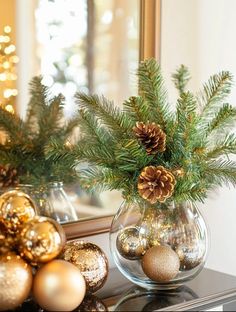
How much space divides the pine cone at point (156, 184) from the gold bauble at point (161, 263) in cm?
10

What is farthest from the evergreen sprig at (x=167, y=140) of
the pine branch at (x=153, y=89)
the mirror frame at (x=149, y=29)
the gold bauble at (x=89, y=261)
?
the mirror frame at (x=149, y=29)

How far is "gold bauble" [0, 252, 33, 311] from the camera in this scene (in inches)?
31.7

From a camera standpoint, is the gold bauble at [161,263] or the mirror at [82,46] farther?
the mirror at [82,46]

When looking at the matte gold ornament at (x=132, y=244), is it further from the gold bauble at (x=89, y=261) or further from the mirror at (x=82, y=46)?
the mirror at (x=82, y=46)

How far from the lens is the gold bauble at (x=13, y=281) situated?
2.64ft

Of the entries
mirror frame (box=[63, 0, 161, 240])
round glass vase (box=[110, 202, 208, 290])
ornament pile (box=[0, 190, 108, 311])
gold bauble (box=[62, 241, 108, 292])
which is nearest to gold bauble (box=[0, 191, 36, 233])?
ornament pile (box=[0, 190, 108, 311])

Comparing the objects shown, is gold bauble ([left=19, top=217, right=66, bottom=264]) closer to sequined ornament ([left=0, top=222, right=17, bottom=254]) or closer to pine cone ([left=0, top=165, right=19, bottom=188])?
sequined ornament ([left=0, top=222, right=17, bottom=254])

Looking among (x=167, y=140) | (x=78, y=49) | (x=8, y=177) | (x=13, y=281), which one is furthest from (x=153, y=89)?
(x=13, y=281)

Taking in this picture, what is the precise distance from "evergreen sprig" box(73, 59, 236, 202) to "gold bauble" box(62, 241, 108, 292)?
11 cm

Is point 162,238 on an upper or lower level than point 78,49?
lower

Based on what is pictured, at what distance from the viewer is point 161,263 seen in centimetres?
93

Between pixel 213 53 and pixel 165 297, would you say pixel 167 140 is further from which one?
pixel 213 53

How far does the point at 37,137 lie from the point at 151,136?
0.91 ft

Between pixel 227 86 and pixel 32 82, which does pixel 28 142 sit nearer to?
pixel 32 82
